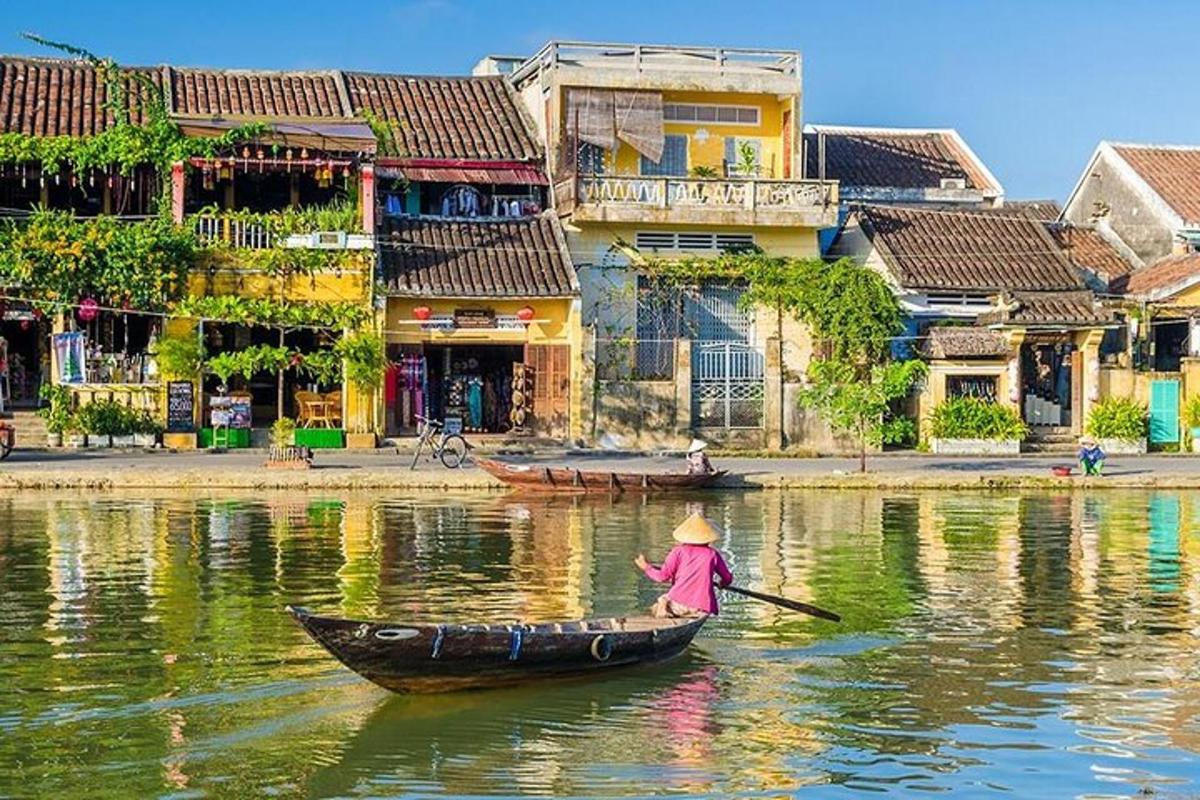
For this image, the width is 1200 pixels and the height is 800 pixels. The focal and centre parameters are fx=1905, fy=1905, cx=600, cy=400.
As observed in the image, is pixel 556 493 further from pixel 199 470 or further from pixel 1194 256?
pixel 1194 256

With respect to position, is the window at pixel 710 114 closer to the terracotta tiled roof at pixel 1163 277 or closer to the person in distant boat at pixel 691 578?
the terracotta tiled roof at pixel 1163 277

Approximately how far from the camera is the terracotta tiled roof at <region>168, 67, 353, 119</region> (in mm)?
38000

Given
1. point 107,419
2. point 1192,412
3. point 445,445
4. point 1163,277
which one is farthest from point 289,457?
point 1163,277

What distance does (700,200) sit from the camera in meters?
38.0

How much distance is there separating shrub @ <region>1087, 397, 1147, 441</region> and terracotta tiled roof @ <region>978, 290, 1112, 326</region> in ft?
5.79

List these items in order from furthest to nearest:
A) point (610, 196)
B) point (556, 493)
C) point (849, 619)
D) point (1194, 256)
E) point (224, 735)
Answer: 1. point (1194, 256)
2. point (610, 196)
3. point (556, 493)
4. point (849, 619)
5. point (224, 735)

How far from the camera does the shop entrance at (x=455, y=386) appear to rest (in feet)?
120

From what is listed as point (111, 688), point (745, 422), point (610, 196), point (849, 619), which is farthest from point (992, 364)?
point (111, 688)

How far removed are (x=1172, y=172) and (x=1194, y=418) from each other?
28.1 feet

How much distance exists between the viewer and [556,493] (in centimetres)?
3033

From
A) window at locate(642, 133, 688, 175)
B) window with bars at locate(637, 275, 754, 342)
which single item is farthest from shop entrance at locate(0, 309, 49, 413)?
window at locate(642, 133, 688, 175)

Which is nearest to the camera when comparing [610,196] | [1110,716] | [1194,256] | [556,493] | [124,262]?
[1110,716]

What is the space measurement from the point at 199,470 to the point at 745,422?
37.9 feet

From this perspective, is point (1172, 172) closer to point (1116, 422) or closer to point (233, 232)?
point (1116, 422)
